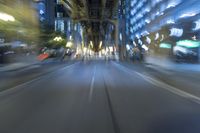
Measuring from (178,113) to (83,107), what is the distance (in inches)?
114

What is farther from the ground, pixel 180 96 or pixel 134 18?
pixel 134 18

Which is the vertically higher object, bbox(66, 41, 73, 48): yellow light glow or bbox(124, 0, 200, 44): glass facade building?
bbox(124, 0, 200, 44): glass facade building

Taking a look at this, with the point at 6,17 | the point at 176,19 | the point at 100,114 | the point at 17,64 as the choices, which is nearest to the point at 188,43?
the point at 176,19

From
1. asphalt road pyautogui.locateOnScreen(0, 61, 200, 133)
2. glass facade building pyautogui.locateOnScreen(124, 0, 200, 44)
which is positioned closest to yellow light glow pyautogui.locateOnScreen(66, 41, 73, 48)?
glass facade building pyautogui.locateOnScreen(124, 0, 200, 44)

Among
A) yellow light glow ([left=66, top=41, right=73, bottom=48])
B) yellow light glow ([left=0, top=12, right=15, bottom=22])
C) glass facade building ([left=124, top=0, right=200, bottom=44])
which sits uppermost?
glass facade building ([left=124, top=0, right=200, bottom=44])

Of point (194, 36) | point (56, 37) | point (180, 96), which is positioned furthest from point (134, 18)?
point (180, 96)

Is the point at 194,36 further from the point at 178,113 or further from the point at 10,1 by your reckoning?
the point at 178,113

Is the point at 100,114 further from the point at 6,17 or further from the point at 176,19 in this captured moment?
the point at 176,19

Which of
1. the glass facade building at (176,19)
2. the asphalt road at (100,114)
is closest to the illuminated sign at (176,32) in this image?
the glass facade building at (176,19)

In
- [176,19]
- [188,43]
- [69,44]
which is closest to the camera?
[188,43]

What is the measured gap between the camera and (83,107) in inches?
506

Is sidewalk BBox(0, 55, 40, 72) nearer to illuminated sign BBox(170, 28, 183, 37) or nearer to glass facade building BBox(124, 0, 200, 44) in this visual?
glass facade building BBox(124, 0, 200, 44)

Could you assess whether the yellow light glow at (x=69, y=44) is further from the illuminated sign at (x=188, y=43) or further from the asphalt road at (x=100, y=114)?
the asphalt road at (x=100, y=114)

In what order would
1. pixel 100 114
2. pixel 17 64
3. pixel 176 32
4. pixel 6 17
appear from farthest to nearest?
pixel 176 32
pixel 17 64
pixel 6 17
pixel 100 114
